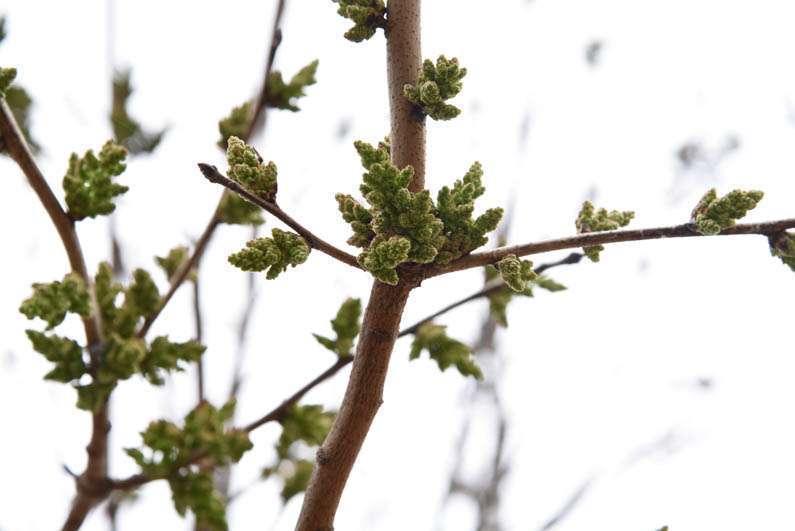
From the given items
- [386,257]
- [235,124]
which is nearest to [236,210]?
[235,124]

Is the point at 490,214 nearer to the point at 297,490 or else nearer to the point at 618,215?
the point at 618,215

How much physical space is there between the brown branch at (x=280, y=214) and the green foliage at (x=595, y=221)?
0.44 m

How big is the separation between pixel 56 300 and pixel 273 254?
2.01 feet

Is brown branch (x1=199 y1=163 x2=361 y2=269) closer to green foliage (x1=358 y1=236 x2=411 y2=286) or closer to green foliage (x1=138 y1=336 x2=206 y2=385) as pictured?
green foliage (x1=358 y1=236 x2=411 y2=286)

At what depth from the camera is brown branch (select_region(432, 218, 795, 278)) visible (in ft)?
3.19

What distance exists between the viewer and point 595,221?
1184 millimetres

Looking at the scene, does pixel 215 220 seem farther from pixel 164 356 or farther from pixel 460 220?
pixel 460 220

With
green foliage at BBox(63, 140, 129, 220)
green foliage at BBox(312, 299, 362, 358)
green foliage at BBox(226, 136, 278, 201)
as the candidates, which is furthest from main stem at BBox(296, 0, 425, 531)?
green foliage at BBox(63, 140, 129, 220)

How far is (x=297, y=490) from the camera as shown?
7.54 feet

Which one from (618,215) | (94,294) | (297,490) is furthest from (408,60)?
(297,490)

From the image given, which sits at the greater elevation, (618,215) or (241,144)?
(618,215)

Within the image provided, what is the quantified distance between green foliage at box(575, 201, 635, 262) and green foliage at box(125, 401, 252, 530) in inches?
38.5

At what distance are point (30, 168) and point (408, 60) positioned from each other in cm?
79

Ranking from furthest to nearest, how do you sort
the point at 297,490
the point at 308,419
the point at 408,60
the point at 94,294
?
the point at 297,490, the point at 308,419, the point at 94,294, the point at 408,60
